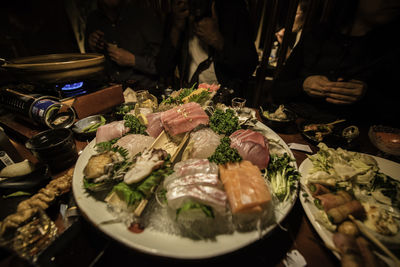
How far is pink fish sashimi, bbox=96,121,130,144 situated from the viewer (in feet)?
6.20

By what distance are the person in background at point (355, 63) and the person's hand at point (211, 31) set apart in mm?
1782

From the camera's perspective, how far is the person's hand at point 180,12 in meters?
3.86

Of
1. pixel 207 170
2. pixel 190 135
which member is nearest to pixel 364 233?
pixel 207 170

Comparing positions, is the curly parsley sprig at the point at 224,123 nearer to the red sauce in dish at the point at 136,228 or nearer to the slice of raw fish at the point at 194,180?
the slice of raw fish at the point at 194,180

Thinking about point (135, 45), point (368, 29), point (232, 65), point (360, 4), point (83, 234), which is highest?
point (360, 4)

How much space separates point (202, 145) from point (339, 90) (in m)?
2.77

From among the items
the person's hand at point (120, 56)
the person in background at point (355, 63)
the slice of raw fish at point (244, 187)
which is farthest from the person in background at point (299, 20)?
the slice of raw fish at point (244, 187)

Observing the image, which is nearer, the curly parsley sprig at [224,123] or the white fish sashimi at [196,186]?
the white fish sashimi at [196,186]

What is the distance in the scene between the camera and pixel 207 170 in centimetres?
137

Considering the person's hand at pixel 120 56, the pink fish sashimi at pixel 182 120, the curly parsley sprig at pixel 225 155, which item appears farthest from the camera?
the person's hand at pixel 120 56

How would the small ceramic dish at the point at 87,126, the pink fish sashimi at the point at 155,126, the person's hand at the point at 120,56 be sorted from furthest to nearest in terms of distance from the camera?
1. the person's hand at the point at 120,56
2. the small ceramic dish at the point at 87,126
3. the pink fish sashimi at the point at 155,126

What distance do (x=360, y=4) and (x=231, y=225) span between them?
4.55 m

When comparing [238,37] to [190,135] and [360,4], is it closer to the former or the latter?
[360,4]

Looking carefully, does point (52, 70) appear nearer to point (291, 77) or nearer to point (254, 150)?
point (254, 150)
